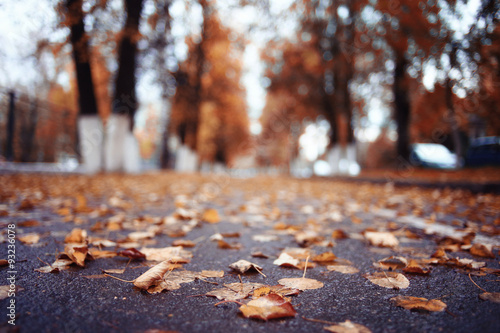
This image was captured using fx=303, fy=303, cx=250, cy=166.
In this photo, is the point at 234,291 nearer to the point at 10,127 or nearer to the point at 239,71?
the point at 10,127

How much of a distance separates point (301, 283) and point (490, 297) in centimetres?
75

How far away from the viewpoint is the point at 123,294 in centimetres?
124

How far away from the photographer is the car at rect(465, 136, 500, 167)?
15.4 metres

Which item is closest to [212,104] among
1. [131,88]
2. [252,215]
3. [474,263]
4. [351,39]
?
[351,39]

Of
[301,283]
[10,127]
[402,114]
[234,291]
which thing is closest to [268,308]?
[234,291]

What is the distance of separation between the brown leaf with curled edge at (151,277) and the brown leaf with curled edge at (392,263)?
112 cm

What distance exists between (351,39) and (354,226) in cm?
1392

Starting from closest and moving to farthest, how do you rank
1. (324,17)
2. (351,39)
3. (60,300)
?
(60,300) < (351,39) < (324,17)

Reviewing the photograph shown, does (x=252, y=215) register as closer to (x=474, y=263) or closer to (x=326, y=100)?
(x=474, y=263)

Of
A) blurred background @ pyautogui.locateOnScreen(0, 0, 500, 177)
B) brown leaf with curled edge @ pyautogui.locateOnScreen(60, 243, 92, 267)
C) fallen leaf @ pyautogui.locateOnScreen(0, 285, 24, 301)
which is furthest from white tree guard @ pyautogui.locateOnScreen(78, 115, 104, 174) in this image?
fallen leaf @ pyautogui.locateOnScreen(0, 285, 24, 301)

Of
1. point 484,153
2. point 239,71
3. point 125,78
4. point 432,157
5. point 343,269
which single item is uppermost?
point 239,71

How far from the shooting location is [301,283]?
1.40 metres

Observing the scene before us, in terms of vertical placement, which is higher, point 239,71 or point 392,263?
point 239,71

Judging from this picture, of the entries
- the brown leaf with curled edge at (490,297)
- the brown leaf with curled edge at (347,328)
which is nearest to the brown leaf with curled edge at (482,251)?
the brown leaf with curled edge at (490,297)
